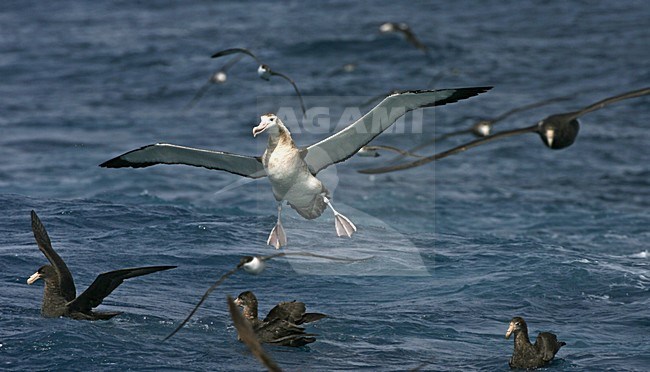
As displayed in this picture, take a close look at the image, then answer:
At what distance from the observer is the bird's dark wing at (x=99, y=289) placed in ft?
41.1

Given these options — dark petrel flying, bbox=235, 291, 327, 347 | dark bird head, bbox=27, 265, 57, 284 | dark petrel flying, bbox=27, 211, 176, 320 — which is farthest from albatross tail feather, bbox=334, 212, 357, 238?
dark bird head, bbox=27, 265, 57, 284

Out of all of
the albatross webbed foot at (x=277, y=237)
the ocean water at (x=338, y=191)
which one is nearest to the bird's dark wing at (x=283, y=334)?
the ocean water at (x=338, y=191)

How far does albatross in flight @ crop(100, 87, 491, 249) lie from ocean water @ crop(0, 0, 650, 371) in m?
1.48

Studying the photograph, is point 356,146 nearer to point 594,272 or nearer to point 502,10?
point 594,272

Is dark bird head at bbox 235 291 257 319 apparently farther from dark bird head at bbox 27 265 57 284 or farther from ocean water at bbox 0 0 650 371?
dark bird head at bbox 27 265 57 284

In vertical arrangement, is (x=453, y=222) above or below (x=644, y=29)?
below

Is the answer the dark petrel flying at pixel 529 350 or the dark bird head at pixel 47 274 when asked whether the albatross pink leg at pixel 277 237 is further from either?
the dark petrel flying at pixel 529 350

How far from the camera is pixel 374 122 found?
48.3 feet

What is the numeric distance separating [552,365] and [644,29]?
123 feet

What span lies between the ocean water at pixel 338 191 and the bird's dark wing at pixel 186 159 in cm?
184

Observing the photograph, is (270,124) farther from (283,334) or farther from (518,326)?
(518,326)

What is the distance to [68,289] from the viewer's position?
13469mm

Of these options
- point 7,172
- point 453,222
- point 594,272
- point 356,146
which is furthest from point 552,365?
point 7,172

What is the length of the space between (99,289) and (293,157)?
3.82 metres
